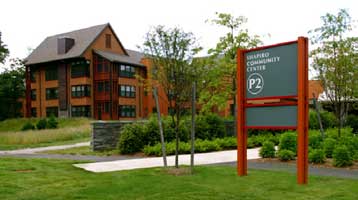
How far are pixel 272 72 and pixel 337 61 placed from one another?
6.87 m

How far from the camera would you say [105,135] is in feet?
59.3

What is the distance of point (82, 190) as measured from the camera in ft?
25.7

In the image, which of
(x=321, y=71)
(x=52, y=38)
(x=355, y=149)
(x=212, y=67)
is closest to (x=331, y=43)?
(x=321, y=71)

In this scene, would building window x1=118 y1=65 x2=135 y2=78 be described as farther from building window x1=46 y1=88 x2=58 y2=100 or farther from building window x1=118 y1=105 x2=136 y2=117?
building window x1=46 y1=88 x2=58 y2=100

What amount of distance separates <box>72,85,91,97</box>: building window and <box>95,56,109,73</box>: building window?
2271mm

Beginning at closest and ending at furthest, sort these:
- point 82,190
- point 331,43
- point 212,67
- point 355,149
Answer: point 82,190 < point 355,149 < point 331,43 < point 212,67

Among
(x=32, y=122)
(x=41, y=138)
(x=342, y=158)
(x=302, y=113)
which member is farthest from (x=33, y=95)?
(x=302, y=113)

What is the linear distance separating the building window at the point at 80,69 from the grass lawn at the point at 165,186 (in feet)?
117

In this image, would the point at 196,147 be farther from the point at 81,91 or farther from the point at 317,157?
the point at 81,91

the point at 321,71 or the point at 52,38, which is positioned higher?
the point at 52,38

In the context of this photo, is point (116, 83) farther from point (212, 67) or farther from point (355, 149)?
point (355, 149)

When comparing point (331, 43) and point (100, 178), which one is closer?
point (100, 178)

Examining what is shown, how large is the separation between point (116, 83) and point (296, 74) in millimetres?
37642

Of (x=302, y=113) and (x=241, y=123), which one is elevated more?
(x=302, y=113)
